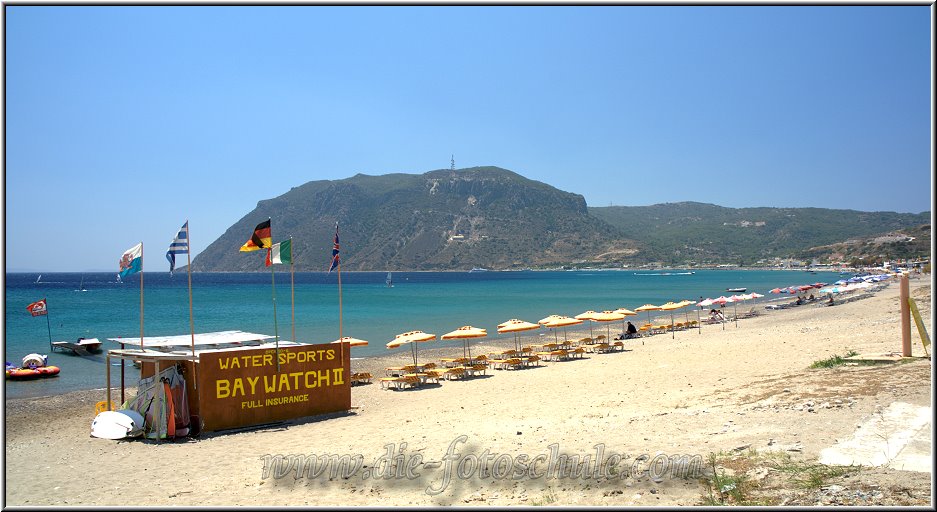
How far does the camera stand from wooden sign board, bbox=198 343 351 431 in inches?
488

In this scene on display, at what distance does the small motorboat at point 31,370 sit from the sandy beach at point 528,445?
6.40 m

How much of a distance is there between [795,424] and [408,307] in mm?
53221

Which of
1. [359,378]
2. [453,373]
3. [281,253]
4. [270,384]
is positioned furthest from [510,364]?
[281,253]

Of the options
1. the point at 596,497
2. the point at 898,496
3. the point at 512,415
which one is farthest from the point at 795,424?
the point at 512,415

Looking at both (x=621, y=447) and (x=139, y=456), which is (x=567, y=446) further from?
(x=139, y=456)

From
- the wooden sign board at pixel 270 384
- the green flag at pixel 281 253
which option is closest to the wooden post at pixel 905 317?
the wooden sign board at pixel 270 384

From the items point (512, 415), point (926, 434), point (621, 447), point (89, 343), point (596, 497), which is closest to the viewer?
point (596, 497)

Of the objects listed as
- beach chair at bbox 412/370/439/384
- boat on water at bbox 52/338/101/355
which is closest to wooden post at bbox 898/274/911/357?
beach chair at bbox 412/370/439/384

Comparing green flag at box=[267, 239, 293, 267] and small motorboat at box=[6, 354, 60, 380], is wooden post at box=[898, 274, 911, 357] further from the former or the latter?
small motorboat at box=[6, 354, 60, 380]

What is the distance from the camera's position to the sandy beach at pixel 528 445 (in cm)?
647

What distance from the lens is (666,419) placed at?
9.52 m

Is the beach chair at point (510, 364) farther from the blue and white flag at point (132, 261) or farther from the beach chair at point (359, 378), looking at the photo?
the blue and white flag at point (132, 261)

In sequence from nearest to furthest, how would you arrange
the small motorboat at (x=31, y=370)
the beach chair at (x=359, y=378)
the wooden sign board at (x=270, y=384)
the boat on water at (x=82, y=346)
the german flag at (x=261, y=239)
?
the wooden sign board at (x=270, y=384) < the german flag at (x=261, y=239) < the beach chair at (x=359, y=378) < the small motorboat at (x=31, y=370) < the boat on water at (x=82, y=346)

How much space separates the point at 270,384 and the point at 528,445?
680 cm
